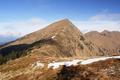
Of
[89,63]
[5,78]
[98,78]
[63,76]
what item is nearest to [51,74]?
[63,76]

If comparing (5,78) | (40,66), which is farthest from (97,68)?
(5,78)

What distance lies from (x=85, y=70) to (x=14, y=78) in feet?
64.8

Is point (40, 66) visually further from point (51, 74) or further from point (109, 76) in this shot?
point (109, 76)

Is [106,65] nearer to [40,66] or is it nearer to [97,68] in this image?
[97,68]

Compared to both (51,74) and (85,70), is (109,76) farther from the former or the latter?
(51,74)

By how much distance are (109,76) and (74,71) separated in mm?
7312

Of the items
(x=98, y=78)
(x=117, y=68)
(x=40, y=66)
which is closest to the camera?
(x=98, y=78)

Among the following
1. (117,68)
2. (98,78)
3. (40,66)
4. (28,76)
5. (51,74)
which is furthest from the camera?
(40,66)

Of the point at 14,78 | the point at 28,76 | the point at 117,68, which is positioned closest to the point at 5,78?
the point at 14,78

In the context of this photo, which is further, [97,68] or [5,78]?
[5,78]

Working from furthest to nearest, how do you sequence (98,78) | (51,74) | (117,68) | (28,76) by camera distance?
(28,76) < (51,74) < (117,68) < (98,78)

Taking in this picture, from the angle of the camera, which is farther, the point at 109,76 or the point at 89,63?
the point at 89,63

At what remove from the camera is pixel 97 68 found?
144 ft

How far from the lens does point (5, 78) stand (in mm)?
61312
